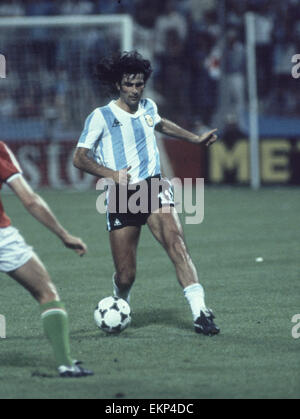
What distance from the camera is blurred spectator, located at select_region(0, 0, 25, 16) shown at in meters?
22.9

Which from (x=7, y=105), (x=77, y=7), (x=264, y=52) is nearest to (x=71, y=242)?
(x=7, y=105)

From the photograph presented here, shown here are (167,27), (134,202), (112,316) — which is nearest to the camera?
(112,316)

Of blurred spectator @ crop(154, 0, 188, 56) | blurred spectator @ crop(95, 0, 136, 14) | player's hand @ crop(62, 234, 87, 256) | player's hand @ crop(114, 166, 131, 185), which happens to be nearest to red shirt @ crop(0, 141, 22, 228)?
player's hand @ crop(62, 234, 87, 256)

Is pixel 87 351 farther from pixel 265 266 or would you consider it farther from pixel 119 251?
pixel 265 266

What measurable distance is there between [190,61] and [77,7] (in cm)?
361

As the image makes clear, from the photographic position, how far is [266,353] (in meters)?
6.29

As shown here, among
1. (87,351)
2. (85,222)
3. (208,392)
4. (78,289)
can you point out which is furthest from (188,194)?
(208,392)

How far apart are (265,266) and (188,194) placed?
8493 millimetres

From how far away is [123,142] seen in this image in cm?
734

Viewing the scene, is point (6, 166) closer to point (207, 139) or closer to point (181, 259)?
point (181, 259)

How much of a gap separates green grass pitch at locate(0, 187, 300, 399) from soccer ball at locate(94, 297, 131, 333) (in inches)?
2.9

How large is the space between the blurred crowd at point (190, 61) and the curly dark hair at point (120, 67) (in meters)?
12.4

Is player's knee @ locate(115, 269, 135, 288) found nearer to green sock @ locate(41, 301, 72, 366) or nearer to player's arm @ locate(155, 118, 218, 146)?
player's arm @ locate(155, 118, 218, 146)

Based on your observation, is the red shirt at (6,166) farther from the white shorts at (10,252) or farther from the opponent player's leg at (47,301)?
the opponent player's leg at (47,301)
